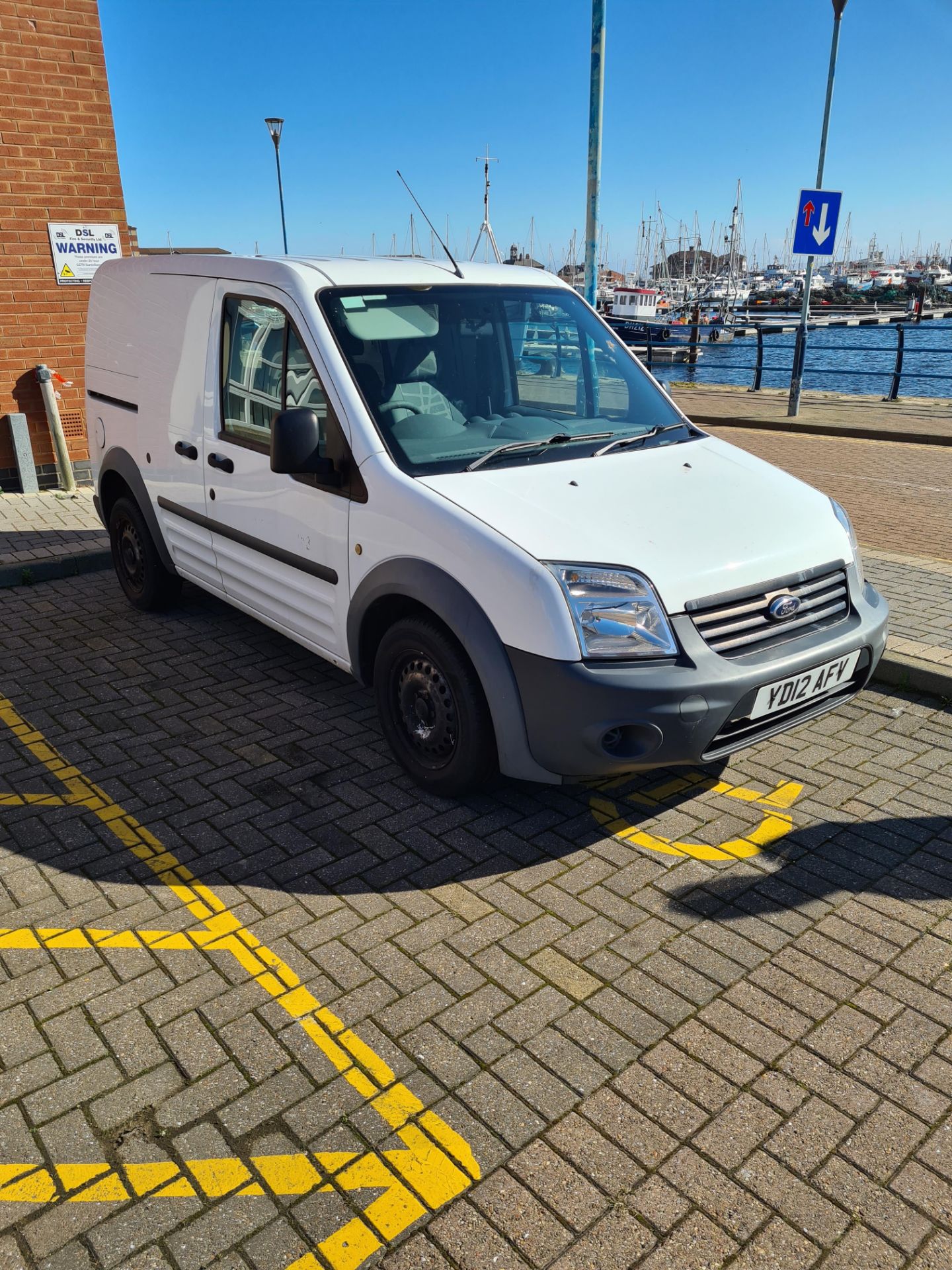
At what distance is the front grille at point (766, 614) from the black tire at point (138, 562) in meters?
3.76

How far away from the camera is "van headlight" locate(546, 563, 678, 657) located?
3318mm

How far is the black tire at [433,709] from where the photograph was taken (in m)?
3.65

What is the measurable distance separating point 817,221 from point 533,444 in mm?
11508

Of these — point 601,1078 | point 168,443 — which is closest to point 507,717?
point 601,1078

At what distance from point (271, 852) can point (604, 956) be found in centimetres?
135

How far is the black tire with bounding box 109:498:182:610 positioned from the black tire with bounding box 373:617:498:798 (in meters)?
2.58

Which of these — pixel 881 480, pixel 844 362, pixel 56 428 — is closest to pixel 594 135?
pixel 881 480

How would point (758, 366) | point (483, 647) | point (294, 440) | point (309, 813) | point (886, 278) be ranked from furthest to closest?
point (886, 278), point (758, 366), point (309, 813), point (294, 440), point (483, 647)

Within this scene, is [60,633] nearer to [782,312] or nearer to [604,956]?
[604,956]

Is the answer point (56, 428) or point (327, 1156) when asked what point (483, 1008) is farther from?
point (56, 428)

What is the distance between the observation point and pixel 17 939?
3229 millimetres

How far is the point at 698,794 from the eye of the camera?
4.17 meters

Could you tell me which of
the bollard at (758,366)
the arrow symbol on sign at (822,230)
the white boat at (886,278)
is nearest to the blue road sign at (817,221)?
the arrow symbol on sign at (822,230)

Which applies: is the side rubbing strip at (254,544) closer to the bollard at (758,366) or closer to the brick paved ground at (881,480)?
the brick paved ground at (881,480)
